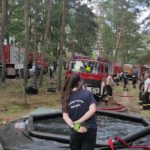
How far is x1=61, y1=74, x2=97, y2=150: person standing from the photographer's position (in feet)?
17.2

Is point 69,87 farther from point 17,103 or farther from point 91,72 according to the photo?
point 91,72

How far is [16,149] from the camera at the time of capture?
15.8ft

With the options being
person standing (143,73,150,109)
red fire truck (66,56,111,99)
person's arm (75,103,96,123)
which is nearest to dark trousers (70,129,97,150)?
person's arm (75,103,96,123)

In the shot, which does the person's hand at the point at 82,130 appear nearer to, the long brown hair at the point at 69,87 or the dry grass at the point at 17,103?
the long brown hair at the point at 69,87

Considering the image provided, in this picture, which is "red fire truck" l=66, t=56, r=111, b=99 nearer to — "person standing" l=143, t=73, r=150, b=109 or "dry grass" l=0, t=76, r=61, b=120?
"dry grass" l=0, t=76, r=61, b=120

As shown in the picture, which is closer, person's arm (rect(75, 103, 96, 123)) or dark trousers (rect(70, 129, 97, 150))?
dark trousers (rect(70, 129, 97, 150))

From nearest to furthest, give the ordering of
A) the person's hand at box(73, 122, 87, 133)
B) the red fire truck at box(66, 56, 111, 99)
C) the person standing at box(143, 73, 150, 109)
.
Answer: the person's hand at box(73, 122, 87, 133), the person standing at box(143, 73, 150, 109), the red fire truck at box(66, 56, 111, 99)

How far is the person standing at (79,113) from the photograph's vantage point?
524 centimetres

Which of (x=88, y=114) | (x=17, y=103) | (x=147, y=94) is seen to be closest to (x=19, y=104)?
(x=17, y=103)

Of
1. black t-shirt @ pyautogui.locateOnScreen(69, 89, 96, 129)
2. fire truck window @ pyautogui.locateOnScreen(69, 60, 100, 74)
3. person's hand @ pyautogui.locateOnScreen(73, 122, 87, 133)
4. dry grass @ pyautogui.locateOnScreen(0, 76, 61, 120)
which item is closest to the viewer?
person's hand @ pyautogui.locateOnScreen(73, 122, 87, 133)

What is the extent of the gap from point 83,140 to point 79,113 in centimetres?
32

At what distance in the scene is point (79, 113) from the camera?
5.44 meters

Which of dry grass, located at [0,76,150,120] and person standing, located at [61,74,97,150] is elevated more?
person standing, located at [61,74,97,150]

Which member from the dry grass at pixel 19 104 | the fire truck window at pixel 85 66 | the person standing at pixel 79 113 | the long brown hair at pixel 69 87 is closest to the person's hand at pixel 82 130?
the person standing at pixel 79 113
